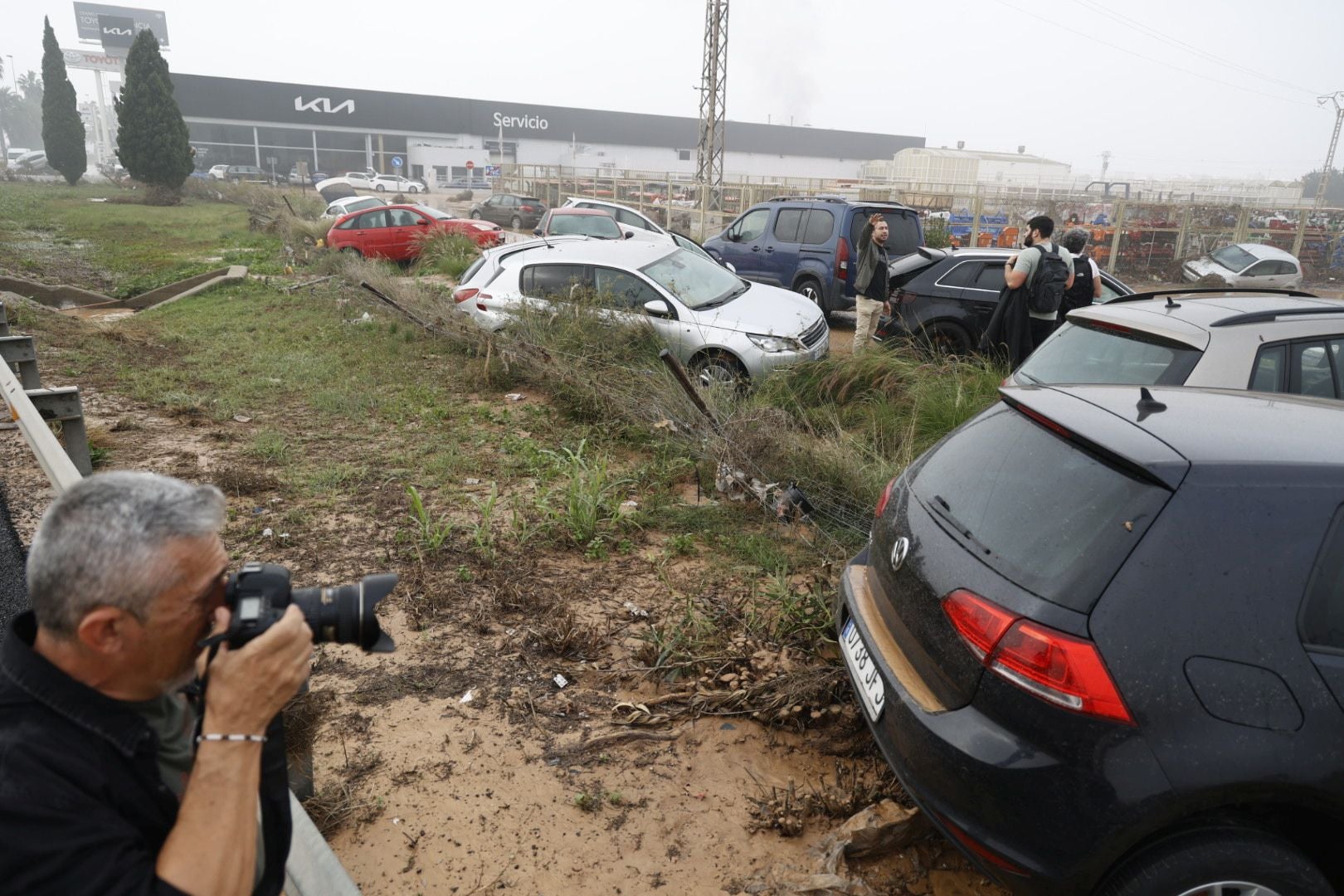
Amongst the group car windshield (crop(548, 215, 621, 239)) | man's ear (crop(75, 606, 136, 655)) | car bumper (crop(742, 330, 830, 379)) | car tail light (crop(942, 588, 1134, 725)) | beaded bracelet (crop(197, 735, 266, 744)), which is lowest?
car bumper (crop(742, 330, 830, 379))

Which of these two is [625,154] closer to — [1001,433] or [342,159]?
[342,159]

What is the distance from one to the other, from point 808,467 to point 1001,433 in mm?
2745

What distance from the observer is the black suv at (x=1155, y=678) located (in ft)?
6.33

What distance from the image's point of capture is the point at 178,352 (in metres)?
10.2

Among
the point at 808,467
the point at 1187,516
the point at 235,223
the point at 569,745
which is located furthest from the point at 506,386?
the point at 235,223

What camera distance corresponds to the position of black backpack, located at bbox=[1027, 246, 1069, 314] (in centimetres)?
715

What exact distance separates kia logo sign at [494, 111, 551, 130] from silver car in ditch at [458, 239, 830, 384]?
58.7 meters

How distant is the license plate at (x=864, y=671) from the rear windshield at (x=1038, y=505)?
1.71 ft

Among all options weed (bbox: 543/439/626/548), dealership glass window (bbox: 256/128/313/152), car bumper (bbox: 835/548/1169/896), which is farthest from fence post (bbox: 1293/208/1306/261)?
dealership glass window (bbox: 256/128/313/152)

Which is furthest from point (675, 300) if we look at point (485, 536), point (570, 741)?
point (570, 741)

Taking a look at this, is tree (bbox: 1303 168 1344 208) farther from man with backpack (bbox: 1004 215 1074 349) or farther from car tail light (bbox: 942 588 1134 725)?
car tail light (bbox: 942 588 1134 725)

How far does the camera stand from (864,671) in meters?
2.78

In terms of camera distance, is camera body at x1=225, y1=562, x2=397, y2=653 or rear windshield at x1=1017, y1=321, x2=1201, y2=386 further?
rear windshield at x1=1017, y1=321, x2=1201, y2=386

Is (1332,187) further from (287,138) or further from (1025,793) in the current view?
(1025,793)
